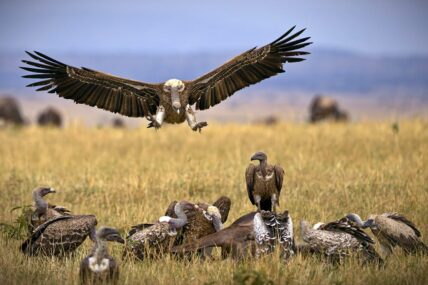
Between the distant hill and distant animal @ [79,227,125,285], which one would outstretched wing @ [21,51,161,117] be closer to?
distant animal @ [79,227,125,285]

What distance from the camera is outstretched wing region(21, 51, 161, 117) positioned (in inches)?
459

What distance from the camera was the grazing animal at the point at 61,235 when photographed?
9133 mm

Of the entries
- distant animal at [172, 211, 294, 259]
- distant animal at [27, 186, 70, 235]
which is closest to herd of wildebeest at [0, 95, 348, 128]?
distant animal at [27, 186, 70, 235]

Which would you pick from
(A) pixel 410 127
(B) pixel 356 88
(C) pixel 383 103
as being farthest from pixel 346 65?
(A) pixel 410 127

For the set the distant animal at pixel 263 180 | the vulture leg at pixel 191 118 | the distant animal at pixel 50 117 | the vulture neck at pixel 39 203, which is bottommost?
the vulture neck at pixel 39 203

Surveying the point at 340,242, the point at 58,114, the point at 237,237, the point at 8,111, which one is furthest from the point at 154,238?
the point at 8,111

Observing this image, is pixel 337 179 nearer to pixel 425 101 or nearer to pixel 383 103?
pixel 425 101

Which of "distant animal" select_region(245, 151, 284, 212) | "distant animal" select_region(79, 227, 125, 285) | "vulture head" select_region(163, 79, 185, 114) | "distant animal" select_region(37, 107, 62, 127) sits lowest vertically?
"distant animal" select_region(79, 227, 125, 285)

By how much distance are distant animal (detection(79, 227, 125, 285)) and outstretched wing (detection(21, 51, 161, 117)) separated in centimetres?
405

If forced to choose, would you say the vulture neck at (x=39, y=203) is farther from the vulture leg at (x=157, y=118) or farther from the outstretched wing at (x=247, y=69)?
the outstretched wing at (x=247, y=69)

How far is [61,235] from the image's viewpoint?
9133 millimetres

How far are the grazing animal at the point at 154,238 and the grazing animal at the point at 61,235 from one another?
17.8 inches

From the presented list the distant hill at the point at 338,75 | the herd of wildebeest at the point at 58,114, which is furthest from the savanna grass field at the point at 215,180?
the distant hill at the point at 338,75

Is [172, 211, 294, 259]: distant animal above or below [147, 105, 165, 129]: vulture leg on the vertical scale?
below
